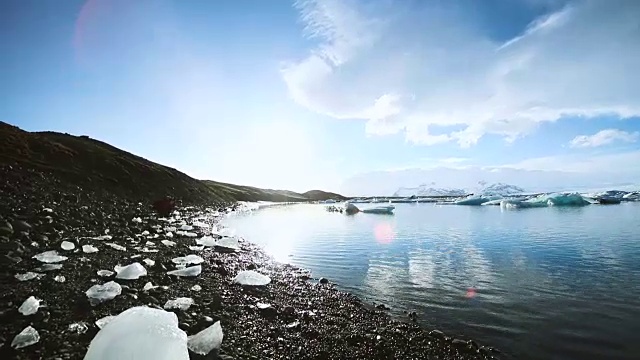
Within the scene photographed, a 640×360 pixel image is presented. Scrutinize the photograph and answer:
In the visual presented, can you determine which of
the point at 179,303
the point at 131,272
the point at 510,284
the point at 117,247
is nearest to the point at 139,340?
the point at 179,303

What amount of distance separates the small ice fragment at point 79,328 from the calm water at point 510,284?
7.54 metres

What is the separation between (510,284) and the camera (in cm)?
1279

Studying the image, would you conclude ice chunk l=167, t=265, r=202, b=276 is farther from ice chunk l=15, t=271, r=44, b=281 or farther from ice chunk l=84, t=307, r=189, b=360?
ice chunk l=84, t=307, r=189, b=360

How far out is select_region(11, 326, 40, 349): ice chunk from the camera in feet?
18.7

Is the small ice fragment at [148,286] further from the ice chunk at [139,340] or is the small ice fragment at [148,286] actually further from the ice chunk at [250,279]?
the ice chunk at [139,340]

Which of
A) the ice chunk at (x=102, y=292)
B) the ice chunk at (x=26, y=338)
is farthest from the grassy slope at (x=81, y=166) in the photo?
the ice chunk at (x=26, y=338)

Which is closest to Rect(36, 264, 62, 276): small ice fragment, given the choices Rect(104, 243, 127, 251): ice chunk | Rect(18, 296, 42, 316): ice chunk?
Result: Rect(18, 296, 42, 316): ice chunk

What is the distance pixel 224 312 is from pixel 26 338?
3.64 metres

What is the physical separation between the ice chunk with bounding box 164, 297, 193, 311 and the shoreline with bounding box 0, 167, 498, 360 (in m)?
0.17

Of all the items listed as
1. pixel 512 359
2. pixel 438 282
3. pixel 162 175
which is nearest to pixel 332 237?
pixel 438 282

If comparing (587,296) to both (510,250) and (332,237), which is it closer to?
(510,250)

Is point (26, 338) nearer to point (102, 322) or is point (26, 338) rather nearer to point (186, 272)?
point (102, 322)

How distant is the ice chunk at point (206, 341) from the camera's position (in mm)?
6109

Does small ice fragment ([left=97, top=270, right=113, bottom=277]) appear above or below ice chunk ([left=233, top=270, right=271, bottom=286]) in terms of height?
above
